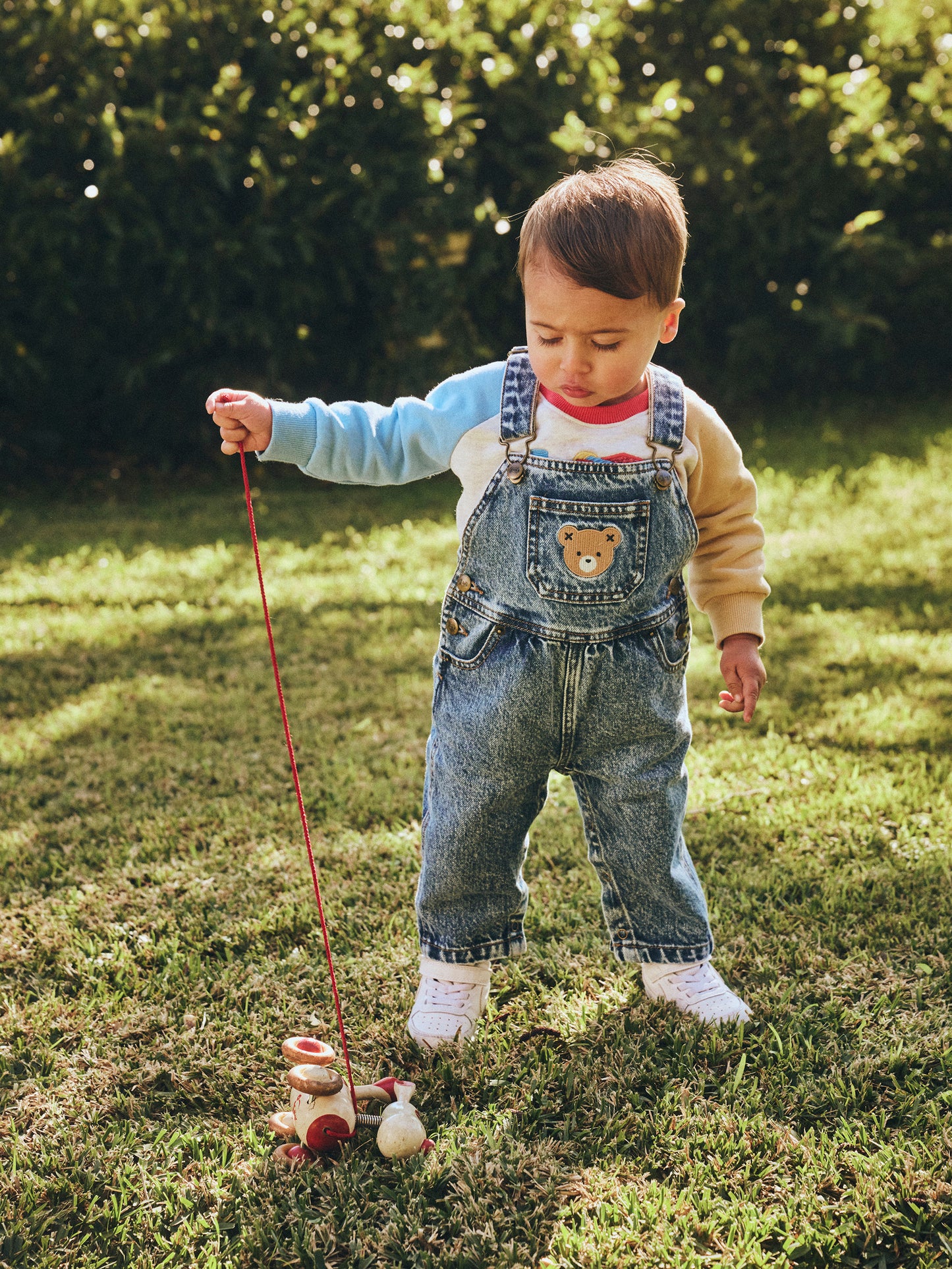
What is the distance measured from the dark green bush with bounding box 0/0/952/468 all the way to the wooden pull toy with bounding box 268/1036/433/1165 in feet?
17.6

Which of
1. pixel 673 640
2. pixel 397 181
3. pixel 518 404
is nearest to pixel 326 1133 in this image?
pixel 673 640

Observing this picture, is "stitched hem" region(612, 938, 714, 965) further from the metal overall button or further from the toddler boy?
the metal overall button

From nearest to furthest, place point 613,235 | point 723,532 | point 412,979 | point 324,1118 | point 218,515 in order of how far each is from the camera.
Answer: point 613,235, point 324,1118, point 723,532, point 412,979, point 218,515

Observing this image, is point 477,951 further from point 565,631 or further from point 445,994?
point 565,631

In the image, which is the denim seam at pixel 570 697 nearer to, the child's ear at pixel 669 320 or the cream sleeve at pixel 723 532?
the cream sleeve at pixel 723 532

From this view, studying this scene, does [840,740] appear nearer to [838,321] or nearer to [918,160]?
[838,321]

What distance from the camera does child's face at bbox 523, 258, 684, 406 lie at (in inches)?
64.7

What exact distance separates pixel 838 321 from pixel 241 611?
4588 millimetres

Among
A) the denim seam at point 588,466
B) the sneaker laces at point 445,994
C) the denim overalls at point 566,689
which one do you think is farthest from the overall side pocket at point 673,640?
the sneaker laces at point 445,994

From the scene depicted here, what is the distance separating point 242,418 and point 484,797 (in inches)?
29.2

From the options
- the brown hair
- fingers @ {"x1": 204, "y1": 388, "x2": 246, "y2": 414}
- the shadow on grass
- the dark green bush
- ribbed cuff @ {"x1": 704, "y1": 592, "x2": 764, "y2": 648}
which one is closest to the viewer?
the brown hair

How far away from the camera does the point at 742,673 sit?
200 cm

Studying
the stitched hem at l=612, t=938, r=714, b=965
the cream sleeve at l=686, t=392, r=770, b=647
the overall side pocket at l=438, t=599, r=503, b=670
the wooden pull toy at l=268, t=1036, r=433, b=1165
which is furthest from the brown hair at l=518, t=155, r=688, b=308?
the wooden pull toy at l=268, t=1036, r=433, b=1165

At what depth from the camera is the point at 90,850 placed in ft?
8.80
